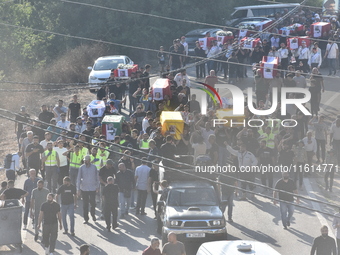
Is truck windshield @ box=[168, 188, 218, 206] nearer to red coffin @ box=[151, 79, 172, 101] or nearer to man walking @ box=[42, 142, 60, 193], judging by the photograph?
man walking @ box=[42, 142, 60, 193]

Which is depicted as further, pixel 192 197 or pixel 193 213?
pixel 192 197

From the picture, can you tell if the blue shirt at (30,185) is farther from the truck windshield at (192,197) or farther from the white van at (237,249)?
the white van at (237,249)

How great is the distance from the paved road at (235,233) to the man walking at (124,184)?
0.40 meters

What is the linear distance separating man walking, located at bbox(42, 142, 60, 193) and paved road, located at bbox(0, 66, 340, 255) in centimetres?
116

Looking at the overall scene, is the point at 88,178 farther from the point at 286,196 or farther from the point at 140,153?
the point at 286,196

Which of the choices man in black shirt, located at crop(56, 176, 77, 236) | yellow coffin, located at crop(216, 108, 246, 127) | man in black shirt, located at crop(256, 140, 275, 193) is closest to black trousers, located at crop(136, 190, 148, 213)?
man in black shirt, located at crop(56, 176, 77, 236)

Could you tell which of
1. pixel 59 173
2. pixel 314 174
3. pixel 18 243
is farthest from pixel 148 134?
pixel 18 243

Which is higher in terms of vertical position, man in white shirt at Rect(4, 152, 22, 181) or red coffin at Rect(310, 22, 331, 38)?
red coffin at Rect(310, 22, 331, 38)

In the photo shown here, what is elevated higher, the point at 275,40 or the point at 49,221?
the point at 275,40

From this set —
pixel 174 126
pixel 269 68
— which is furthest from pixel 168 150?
pixel 269 68

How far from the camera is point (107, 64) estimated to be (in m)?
Result: 31.0

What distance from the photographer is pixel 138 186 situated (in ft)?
60.3

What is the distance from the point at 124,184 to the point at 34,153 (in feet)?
10.6

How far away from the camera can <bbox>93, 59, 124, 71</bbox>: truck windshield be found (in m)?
30.7
